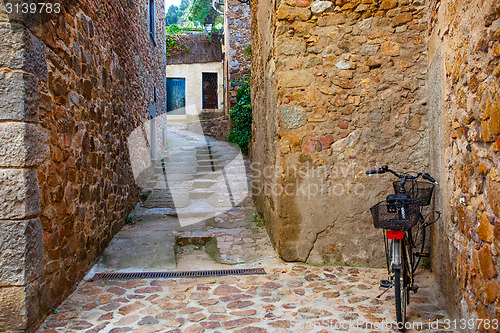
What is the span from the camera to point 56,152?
3.08m

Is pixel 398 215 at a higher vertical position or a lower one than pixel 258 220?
higher

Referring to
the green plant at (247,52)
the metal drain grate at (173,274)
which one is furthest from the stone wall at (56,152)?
the green plant at (247,52)

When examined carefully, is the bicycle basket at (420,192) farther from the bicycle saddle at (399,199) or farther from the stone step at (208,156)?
the stone step at (208,156)

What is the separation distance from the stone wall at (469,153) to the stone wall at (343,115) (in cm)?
47

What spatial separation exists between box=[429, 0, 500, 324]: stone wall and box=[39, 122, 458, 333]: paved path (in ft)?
1.46

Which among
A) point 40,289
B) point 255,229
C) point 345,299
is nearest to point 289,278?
point 345,299

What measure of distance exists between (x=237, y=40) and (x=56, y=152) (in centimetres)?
1048

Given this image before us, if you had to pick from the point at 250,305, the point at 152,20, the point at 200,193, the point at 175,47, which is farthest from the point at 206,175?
the point at 175,47

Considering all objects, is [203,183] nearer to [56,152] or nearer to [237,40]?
[56,152]

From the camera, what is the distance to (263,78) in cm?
503

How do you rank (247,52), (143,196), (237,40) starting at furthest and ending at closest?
(237,40), (247,52), (143,196)

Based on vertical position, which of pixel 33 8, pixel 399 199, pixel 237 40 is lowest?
pixel 399 199

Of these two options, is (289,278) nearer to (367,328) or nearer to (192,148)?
(367,328)

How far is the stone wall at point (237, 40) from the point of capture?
493 inches
